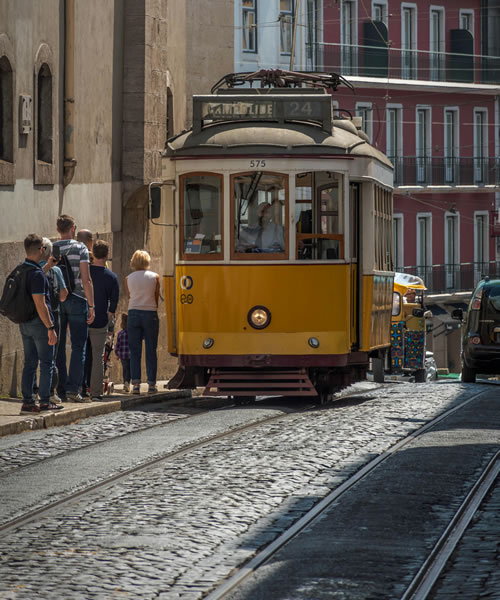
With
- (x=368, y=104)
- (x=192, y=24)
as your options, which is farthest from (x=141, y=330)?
(x=368, y=104)

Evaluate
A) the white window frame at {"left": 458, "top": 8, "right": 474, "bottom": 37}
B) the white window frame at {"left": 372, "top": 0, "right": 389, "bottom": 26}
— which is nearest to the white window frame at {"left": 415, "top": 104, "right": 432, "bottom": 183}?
the white window frame at {"left": 372, "top": 0, "right": 389, "bottom": 26}

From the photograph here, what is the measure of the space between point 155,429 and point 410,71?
148ft

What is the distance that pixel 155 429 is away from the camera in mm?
15359

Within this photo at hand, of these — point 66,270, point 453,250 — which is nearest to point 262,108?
point 66,270

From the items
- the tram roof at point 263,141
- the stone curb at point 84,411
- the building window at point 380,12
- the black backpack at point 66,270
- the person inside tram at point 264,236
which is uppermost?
the building window at point 380,12

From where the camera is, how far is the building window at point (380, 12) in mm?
58094

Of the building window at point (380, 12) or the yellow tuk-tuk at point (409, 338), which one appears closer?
the yellow tuk-tuk at point (409, 338)

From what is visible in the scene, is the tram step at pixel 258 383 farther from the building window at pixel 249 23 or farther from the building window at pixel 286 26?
the building window at pixel 286 26

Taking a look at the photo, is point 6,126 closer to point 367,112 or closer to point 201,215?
point 201,215

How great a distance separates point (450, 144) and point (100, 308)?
4471 cm

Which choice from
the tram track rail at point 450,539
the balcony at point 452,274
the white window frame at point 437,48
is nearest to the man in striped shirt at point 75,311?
the tram track rail at point 450,539

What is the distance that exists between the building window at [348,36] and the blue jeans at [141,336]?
38972 millimetres

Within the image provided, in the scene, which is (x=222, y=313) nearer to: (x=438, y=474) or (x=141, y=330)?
(x=141, y=330)

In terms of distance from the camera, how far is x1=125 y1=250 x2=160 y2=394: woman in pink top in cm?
1870
